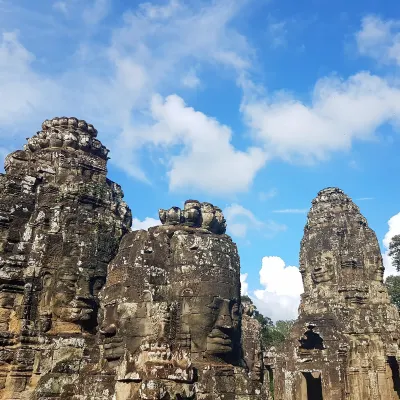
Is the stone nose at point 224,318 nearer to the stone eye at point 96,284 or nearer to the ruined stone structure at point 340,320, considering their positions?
the stone eye at point 96,284

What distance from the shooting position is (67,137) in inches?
412

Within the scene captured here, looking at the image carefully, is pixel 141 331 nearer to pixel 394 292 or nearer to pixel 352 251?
pixel 352 251

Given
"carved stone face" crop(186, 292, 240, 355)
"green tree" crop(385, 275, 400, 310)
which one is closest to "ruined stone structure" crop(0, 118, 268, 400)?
"carved stone face" crop(186, 292, 240, 355)

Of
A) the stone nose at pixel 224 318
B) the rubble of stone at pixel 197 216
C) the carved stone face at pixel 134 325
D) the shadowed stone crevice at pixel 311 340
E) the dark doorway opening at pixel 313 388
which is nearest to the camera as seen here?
the carved stone face at pixel 134 325

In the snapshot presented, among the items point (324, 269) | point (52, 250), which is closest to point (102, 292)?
point (52, 250)

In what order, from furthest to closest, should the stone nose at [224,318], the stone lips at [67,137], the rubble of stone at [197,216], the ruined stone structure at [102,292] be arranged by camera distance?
the stone lips at [67,137], the rubble of stone at [197,216], the stone nose at [224,318], the ruined stone structure at [102,292]

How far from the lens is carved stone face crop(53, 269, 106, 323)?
8.48m

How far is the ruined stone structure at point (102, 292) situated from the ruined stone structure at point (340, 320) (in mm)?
6293

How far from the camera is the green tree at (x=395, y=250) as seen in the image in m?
36.2

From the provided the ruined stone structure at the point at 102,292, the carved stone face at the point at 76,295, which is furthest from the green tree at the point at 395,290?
the carved stone face at the point at 76,295

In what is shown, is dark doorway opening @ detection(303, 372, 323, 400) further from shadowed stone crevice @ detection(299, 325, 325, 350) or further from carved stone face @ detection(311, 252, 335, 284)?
carved stone face @ detection(311, 252, 335, 284)

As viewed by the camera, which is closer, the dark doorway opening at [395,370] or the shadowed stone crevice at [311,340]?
the dark doorway opening at [395,370]

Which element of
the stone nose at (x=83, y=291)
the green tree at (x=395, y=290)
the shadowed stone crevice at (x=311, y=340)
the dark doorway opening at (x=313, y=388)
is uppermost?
the green tree at (x=395, y=290)

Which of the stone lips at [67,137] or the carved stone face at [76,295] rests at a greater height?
the stone lips at [67,137]
